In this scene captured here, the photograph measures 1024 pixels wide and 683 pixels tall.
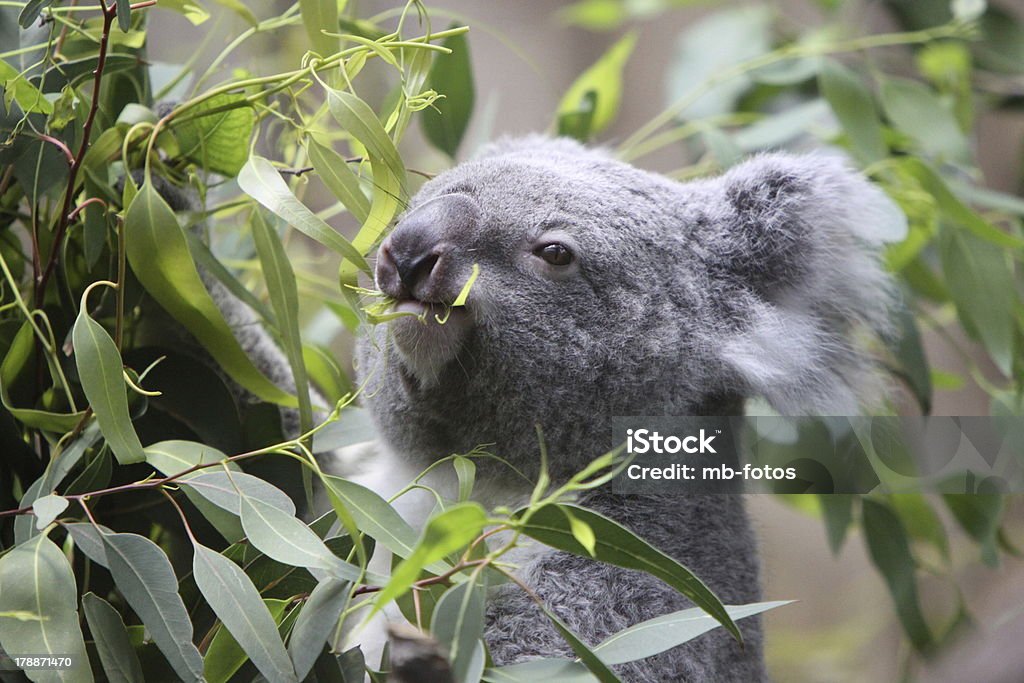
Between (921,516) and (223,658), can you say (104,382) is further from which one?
(921,516)

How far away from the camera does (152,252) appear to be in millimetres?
1398

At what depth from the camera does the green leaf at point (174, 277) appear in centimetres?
138

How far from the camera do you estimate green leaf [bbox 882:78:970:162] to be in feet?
8.05

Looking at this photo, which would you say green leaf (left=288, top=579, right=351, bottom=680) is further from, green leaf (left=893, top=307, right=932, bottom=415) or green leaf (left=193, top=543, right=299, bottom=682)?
green leaf (left=893, top=307, right=932, bottom=415)

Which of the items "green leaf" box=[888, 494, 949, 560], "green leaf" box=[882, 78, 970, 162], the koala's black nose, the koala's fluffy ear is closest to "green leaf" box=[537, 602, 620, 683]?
the koala's black nose

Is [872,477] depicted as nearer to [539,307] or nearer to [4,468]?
[539,307]

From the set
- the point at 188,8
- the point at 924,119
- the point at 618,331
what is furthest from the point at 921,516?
the point at 188,8

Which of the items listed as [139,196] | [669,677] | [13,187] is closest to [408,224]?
[139,196]

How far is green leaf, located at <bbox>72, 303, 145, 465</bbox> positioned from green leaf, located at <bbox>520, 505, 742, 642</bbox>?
55 centimetres

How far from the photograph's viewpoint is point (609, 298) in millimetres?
1586

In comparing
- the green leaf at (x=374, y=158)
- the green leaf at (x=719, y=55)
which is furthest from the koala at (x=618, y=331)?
the green leaf at (x=719, y=55)

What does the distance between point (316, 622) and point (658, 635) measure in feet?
1.43

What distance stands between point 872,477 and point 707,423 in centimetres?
51

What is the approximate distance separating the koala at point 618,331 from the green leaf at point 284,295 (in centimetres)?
13
